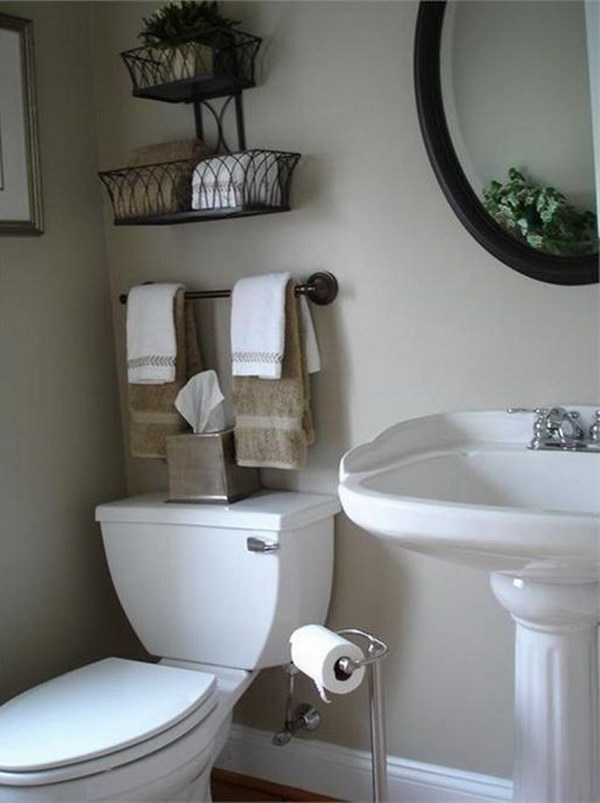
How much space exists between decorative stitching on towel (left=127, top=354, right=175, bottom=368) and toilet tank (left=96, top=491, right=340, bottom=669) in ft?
0.99

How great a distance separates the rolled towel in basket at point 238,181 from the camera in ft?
6.69

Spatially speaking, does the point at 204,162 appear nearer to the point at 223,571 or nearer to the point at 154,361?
the point at 154,361

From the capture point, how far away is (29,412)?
2.24m

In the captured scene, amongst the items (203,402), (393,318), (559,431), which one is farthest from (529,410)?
(203,402)

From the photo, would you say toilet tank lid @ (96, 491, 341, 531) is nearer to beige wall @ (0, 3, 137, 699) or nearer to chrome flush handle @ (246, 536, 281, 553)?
chrome flush handle @ (246, 536, 281, 553)

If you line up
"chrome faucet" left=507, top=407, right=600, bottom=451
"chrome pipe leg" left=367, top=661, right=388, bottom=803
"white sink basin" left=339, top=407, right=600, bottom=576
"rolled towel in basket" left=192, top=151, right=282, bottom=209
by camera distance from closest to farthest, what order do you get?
"white sink basin" left=339, top=407, right=600, bottom=576 < "chrome pipe leg" left=367, top=661, right=388, bottom=803 < "chrome faucet" left=507, top=407, right=600, bottom=451 < "rolled towel in basket" left=192, top=151, right=282, bottom=209

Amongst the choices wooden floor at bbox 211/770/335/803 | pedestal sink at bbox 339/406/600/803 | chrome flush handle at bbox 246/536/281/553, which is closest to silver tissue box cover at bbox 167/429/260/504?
chrome flush handle at bbox 246/536/281/553

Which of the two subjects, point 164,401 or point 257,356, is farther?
point 164,401

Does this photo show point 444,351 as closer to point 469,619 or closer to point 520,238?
point 520,238

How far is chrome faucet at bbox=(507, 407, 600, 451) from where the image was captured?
179 centimetres

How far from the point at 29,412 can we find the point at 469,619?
3.43 ft

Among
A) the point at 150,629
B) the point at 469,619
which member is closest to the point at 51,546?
the point at 150,629

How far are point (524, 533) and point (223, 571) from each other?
0.91 m

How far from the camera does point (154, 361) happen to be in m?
2.24
